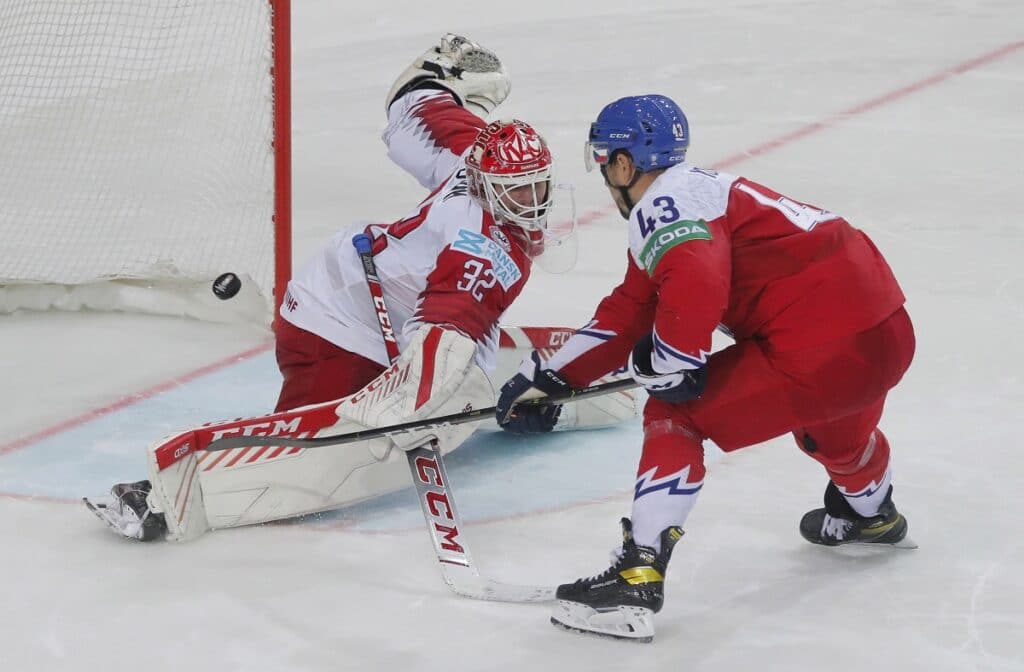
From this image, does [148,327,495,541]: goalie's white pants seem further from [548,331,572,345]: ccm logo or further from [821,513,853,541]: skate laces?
[821,513,853,541]: skate laces

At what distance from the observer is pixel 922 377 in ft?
12.1

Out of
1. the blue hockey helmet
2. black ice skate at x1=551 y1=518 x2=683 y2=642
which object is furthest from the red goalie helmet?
black ice skate at x1=551 y1=518 x2=683 y2=642

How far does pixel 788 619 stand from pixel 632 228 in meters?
0.72

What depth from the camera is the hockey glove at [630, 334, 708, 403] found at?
2.35m

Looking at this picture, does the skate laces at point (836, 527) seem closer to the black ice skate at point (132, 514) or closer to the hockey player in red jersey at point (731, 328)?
the hockey player in red jersey at point (731, 328)

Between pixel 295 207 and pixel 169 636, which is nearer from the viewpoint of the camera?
pixel 169 636

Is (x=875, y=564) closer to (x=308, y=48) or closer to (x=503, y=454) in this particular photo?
(x=503, y=454)

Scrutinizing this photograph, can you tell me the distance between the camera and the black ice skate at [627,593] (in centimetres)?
234

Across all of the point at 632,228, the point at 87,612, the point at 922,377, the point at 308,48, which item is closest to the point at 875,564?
the point at 632,228

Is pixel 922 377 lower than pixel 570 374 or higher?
lower

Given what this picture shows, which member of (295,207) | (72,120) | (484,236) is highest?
(484,236)

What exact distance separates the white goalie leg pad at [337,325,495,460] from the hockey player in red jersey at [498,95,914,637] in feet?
1.41

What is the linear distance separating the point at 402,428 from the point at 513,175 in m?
0.53

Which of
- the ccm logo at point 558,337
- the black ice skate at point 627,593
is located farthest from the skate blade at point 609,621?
the ccm logo at point 558,337
